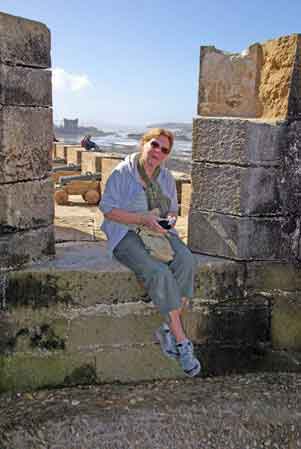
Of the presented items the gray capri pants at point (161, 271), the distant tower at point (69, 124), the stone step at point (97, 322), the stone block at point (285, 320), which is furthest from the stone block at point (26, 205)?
the distant tower at point (69, 124)

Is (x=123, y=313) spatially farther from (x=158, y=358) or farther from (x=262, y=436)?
(x=262, y=436)

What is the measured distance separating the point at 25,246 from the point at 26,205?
298mm

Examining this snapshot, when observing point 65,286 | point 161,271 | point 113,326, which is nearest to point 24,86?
point 65,286

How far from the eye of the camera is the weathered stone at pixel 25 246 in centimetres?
367

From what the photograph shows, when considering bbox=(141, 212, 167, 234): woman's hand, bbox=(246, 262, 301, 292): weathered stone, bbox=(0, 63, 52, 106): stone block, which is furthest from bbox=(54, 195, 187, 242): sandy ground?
bbox=(0, 63, 52, 106): stone block

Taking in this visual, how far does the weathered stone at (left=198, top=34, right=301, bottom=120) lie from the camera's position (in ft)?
12.8

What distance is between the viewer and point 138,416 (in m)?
3.51

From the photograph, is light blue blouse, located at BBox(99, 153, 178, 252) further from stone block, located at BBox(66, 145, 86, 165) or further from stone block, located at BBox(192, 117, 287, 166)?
stone block, located at BBox(66, 145, 86, 165)

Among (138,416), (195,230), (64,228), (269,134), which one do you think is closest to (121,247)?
(195,230)

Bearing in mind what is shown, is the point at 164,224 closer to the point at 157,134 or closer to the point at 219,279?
the point at 157,134

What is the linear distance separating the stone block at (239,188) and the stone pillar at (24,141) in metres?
1.20

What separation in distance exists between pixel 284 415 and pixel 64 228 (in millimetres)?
2746

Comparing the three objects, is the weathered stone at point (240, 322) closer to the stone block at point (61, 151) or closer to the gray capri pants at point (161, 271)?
the gray capri pants at point (161, 271)

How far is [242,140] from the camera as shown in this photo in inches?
152
